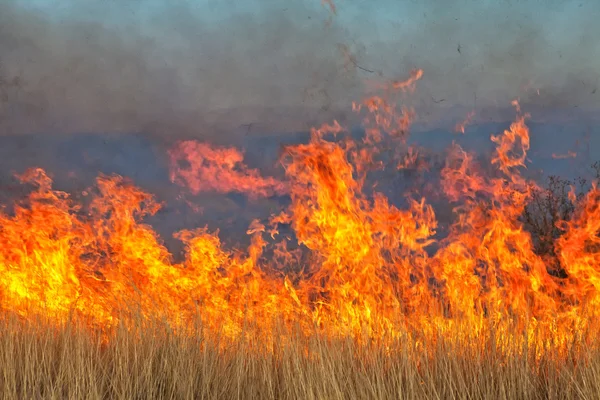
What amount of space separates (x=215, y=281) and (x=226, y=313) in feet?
5.45

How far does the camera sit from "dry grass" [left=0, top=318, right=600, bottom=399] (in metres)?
4.85

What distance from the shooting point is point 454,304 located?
5.69 m

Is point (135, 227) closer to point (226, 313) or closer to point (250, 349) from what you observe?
point (226, 313)

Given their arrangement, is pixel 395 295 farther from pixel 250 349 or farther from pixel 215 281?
pixel 215 281

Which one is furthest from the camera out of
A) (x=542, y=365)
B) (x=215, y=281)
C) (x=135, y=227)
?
(x=135, y=227)

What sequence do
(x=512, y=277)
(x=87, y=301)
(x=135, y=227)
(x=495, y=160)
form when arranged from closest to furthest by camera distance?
(x=87, y=301) < (x=512, y=277) < (x=495, y=160) < (x=135, y=227)

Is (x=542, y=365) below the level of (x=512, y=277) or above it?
below

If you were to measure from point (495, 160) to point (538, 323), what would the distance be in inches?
146

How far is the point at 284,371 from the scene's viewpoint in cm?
505

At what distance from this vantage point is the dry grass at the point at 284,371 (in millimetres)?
4848

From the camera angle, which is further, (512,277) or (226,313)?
(512,277)

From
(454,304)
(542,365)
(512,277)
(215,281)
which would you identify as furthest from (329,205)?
(542,365)

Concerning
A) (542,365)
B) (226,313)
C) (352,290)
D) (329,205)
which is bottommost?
(542,365)

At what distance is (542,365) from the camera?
5348mm
